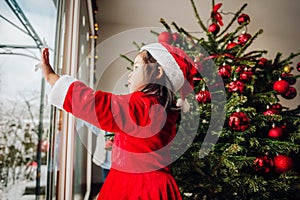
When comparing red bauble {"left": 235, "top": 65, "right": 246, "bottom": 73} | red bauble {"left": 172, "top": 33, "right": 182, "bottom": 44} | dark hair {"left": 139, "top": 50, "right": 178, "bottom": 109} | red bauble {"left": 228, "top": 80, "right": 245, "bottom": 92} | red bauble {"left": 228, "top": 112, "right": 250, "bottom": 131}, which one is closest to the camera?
dark hair {"left": 139, "top": 50, "right": 178, "bottom": 109}

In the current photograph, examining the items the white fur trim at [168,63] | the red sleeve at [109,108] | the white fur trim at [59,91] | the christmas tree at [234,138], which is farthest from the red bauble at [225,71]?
the white fur trim at [59,91]

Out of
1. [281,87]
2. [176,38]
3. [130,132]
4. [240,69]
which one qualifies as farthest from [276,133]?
[130,132]

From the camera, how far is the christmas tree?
1262 millimetres

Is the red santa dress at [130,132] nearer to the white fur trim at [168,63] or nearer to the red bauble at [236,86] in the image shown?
the white fur trim at [168,63]

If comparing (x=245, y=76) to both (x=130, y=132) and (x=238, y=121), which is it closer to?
(x=238, y=121)

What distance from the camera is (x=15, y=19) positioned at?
2.47 feet

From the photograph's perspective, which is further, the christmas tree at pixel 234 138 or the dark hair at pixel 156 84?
the christmas tree at pixel 234 138

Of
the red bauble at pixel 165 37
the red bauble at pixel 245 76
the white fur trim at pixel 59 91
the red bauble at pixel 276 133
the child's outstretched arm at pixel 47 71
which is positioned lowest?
the red bauble at pixel 276 133

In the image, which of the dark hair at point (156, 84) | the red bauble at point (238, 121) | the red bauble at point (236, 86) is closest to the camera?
the dark hair at point (156, 84)

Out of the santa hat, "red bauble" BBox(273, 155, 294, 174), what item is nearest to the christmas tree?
"red bauble" BBox(273, 155, 294, 174)

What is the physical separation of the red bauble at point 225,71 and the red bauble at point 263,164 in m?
0.46

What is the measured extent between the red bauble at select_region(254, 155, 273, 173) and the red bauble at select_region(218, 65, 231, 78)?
46cm

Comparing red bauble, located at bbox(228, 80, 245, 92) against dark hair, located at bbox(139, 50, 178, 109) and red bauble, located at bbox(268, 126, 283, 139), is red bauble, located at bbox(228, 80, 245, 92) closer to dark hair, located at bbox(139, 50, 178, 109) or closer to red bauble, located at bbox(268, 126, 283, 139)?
red bauble, located at bbox(268, 126, 283, 139)

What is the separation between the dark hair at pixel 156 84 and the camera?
33.7 inches
